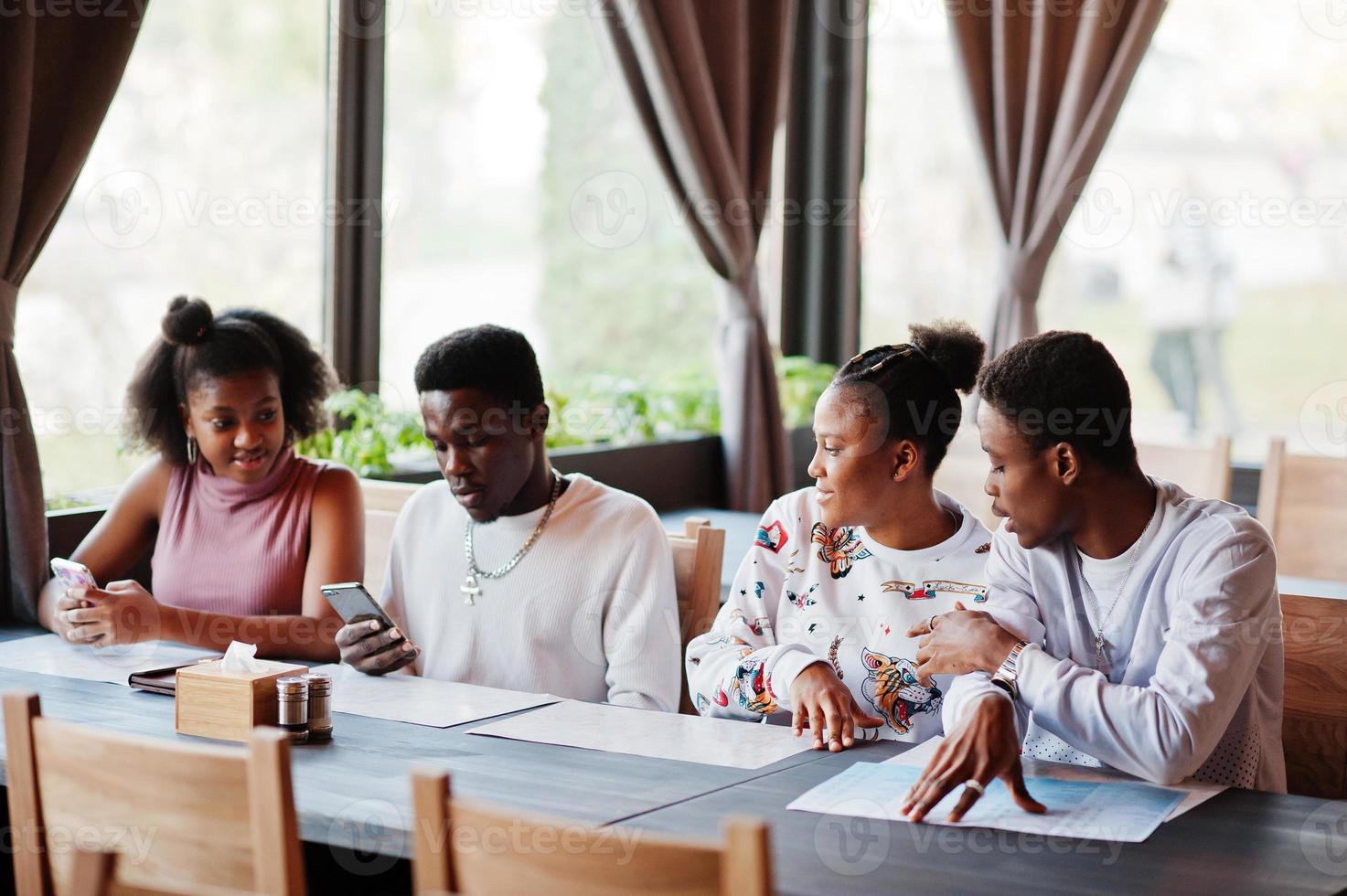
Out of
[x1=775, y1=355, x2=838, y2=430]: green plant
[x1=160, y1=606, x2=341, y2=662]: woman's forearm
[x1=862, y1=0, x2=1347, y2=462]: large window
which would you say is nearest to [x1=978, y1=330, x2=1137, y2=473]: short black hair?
[x1=160, y1=606, x2=341, y2=662]: woman's forearm

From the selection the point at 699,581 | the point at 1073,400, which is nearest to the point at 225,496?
the point at 699,581

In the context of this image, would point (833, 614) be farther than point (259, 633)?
No

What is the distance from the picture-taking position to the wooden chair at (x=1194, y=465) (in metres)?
3.41

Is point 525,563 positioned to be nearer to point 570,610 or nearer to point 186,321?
point 570,610

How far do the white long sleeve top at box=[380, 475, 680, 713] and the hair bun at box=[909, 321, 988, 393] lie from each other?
524 millimetres

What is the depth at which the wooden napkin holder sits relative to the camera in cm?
177

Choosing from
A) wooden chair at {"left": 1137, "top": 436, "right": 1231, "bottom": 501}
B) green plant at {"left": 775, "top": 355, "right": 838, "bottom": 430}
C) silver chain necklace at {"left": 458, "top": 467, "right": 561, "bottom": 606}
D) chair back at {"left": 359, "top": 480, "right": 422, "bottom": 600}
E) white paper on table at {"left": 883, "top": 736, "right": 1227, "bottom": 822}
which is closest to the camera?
white paper on table at {"left": 883, "top": 736, "right": 1227, "bottom": 822}

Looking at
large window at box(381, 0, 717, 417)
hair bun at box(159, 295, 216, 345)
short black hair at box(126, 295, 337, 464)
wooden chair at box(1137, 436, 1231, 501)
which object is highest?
large window at box(381, 0, 717, 417)

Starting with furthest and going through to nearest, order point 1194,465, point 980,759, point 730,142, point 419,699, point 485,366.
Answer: point 730,142
point 1194,465
point 485,366
point 419,699
point 980,759

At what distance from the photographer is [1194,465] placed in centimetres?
344

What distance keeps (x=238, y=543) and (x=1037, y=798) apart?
1.55 m

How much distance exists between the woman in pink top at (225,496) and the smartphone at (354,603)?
0.30m

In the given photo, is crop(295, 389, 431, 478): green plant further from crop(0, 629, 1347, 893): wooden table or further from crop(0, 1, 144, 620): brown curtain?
crop(0, 629, 1347, 893): wooden table

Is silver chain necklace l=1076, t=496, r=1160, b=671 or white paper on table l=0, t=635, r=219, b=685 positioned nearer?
silver chain necklace l=1076, t=496, r=1160, b=671
